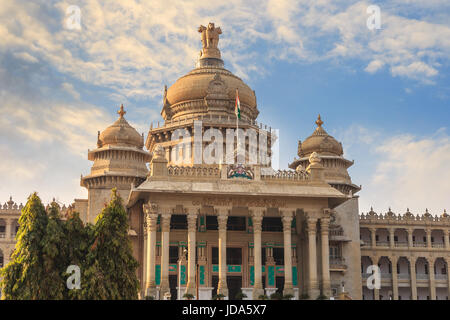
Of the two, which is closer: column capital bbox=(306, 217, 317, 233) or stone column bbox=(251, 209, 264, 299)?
stone column bbox=(251, 209, 264, 299)

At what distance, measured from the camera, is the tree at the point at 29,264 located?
34406 mm

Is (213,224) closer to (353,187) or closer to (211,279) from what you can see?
(211,279)

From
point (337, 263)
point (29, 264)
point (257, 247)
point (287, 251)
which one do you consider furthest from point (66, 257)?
point (337, 263)

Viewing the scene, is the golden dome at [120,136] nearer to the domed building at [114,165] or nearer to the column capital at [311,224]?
the domed building at [114,165]

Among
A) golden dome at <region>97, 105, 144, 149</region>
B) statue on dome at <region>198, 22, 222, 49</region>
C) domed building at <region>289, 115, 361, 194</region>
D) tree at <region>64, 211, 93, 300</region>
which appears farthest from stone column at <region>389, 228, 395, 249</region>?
tree at <region>64, 211, 93, 300</region>

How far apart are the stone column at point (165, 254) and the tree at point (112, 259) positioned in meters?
7.75

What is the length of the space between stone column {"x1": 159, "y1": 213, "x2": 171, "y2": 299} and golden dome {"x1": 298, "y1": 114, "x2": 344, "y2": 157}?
76.2ft

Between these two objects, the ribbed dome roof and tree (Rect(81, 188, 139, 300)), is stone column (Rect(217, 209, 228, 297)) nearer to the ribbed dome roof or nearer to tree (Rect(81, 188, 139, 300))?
tree (Rect(81, 188, 139, 300))

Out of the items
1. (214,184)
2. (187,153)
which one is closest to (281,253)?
(214,184)

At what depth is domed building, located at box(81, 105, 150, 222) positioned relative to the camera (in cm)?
5841

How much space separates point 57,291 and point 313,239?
2055 centimetres

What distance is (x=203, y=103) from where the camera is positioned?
6362 centimetres

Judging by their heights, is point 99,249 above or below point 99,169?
below

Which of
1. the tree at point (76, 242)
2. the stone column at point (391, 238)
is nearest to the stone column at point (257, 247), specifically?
the tree at point (76, 242)
